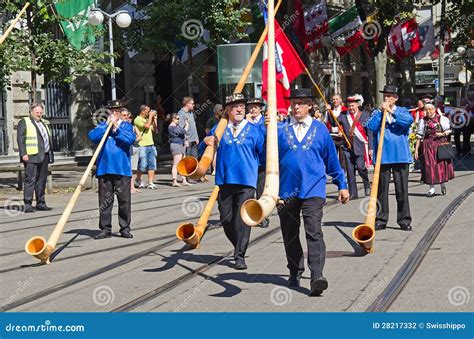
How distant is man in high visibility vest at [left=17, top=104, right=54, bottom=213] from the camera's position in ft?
58.4

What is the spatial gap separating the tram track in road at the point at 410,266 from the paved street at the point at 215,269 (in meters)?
0.07

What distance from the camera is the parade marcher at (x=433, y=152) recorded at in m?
18.2

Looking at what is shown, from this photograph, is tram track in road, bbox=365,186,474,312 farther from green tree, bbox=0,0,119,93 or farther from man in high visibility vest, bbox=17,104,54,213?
green tree, bbox=0,0,119,93

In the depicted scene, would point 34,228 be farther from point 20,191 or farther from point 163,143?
point 163,143

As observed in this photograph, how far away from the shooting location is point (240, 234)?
36.1 ft

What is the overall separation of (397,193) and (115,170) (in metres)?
3.66

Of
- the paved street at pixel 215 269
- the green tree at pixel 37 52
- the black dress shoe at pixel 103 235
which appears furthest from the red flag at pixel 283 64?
the green tree at pixel 37 52

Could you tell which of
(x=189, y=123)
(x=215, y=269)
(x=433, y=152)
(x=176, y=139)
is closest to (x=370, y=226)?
(x=215, y=269)

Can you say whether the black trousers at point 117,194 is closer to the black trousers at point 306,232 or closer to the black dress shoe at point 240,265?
the black dress shoe at point 240,265

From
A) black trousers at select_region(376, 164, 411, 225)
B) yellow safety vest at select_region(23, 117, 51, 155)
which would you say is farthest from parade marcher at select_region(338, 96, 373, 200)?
yellow safety vest at select_region(23, 117, 51, 155)

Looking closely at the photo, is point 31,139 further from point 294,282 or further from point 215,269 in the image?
point 294,282

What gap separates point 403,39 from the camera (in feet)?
118
